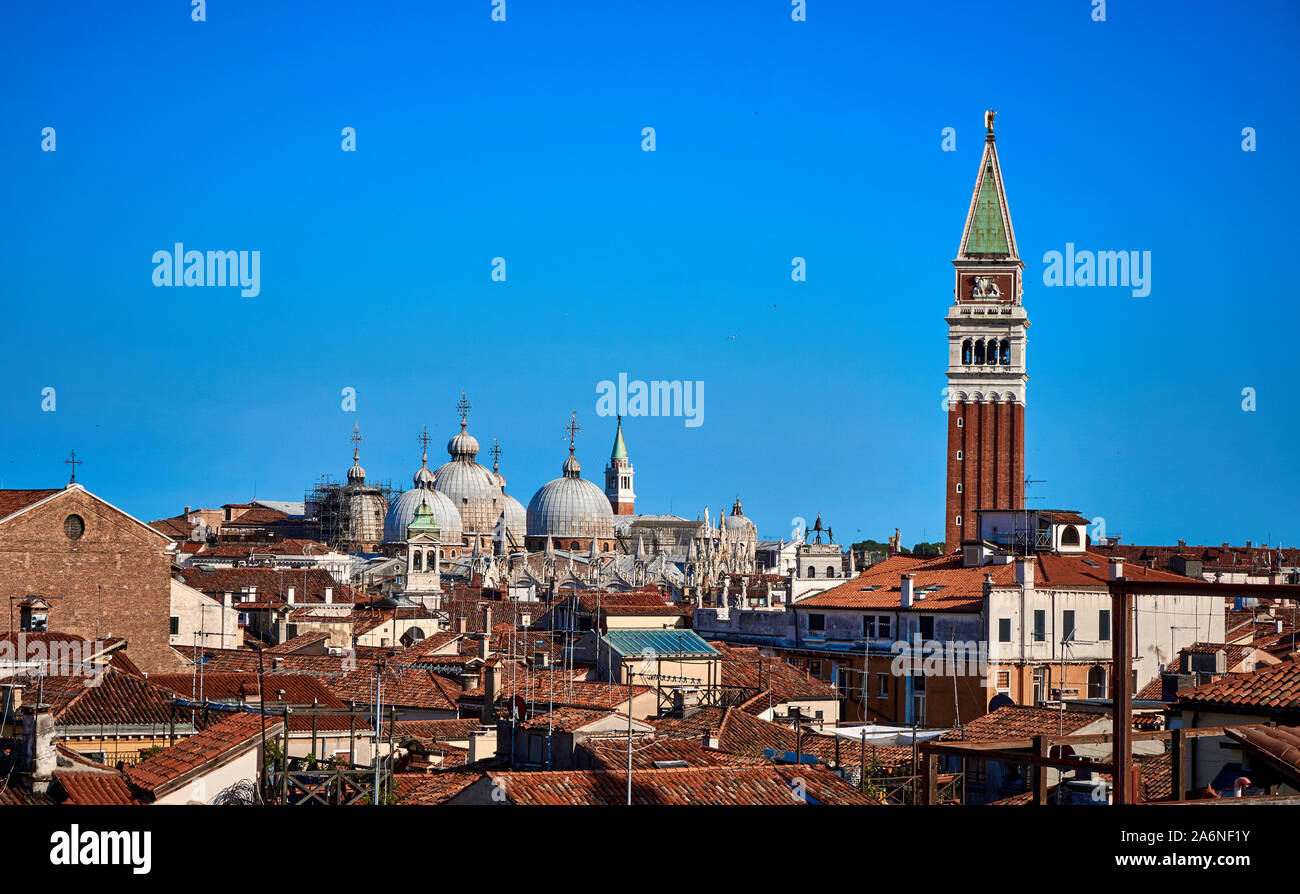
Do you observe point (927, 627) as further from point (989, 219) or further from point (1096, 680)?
point (989, 219)

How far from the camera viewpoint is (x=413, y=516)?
107 metres

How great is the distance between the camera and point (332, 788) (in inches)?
443

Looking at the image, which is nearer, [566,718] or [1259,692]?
[1259,692]

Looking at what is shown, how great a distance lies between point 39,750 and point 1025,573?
18294 millimetres

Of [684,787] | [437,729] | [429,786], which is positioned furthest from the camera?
[437,729]

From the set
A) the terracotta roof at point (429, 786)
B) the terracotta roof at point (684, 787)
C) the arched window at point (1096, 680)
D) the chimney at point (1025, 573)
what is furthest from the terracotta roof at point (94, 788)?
the chimney at point (1025, 573)

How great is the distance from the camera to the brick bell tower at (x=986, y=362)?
67.1 meters

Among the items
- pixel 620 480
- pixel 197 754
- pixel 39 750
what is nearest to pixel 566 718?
pixel 197 754

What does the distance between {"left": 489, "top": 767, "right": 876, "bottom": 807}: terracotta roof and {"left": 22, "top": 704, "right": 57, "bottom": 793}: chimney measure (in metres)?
3.10

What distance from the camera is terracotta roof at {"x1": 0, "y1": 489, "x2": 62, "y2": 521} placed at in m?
27.7

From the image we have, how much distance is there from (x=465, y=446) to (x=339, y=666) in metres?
102

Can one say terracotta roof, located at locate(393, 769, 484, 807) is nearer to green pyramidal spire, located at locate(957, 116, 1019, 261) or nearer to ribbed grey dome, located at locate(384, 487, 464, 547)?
green pyramidal spire, located at locate(957, 116, 1019, 261)
